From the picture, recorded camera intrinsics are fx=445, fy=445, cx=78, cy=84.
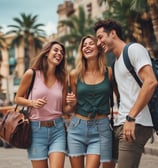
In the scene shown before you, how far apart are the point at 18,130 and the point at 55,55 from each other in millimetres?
869

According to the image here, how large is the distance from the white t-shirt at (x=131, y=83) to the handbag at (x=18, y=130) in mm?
1088

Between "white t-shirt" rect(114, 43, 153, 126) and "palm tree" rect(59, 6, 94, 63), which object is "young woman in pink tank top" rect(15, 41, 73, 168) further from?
"palm tree" rect(59, 6, 94, 63)

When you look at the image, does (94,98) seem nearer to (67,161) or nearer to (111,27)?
(111,27)

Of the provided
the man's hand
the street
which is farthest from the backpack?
the street

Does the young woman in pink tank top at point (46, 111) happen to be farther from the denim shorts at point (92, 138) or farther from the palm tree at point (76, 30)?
the palm tree at point (76, 30)

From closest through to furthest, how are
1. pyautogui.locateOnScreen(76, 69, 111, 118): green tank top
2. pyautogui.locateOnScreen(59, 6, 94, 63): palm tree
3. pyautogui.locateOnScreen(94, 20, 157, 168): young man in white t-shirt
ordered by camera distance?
1. pyautogui.locateOnScreen(94, 20, 157, 168): young man in white t-shirt
2. pyautogui.locateOnScreen(76, 69, 111, 118): green tank top
3. pyautogui.locateOnScreen(59, 6, 94, 63): palm tree

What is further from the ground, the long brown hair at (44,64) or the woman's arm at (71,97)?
the long brown hair at (44,64)

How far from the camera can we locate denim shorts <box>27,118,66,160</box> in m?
4.50

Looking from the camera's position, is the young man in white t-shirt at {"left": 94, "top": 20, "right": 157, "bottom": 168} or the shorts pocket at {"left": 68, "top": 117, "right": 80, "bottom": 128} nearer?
the young man in white t-shirt at {"left": 94, "top": 20, "right": 157, "bottom": 168}

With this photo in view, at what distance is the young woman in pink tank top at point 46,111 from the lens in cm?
446

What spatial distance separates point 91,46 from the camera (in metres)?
4.50

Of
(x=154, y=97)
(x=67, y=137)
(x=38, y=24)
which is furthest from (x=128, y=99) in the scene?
(x=38, y=24)

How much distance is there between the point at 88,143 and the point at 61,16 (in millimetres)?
64104

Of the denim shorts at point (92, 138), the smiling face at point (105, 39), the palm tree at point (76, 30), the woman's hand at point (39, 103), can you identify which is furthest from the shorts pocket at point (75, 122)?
the palm tree at point (76, 30)
